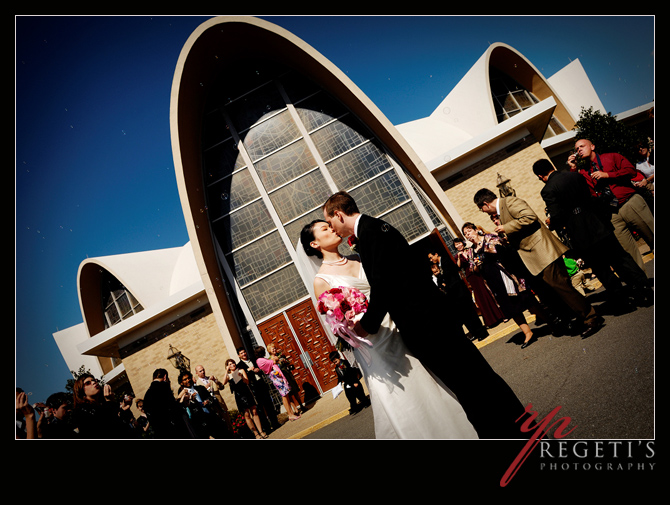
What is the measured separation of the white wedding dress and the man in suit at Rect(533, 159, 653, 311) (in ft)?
8.08

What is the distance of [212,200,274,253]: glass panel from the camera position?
34.3 ft

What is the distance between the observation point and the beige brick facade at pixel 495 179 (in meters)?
9.78

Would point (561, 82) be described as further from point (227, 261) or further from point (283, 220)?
point (227, 261)

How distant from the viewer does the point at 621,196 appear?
13.2 ft

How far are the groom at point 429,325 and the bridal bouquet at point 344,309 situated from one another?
0.15 meters

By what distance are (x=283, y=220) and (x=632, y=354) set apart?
865 cm

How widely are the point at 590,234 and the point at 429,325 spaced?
264cm

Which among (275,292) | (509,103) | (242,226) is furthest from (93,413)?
(509,103)

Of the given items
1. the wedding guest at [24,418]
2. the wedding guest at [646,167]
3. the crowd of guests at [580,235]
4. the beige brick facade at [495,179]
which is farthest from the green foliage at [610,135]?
the wedding guest at [24,418]

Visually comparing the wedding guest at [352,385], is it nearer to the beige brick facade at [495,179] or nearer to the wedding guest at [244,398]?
the wedding guest at [244,398]

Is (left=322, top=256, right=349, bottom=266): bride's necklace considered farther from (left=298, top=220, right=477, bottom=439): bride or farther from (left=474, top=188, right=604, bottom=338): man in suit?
(left=474, top=188, right=604, bottom=338): man in suit

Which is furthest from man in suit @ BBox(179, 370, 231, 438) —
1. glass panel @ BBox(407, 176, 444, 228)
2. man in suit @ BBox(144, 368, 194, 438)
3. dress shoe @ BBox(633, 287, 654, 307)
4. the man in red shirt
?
glass panel @ BBox(407, 176, 444, 228)

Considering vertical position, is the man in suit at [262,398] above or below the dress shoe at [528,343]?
above

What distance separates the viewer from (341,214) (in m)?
2.52
